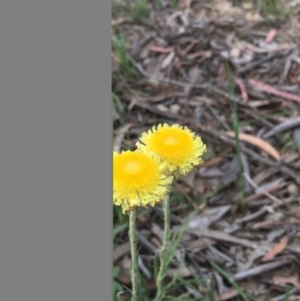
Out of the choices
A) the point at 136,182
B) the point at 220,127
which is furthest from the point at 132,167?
the point at 220,127

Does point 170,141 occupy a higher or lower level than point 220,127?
higher

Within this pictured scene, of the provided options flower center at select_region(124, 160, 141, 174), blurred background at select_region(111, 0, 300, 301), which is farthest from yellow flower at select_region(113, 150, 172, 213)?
blurred background at select_region(111, 0, 300, 301)

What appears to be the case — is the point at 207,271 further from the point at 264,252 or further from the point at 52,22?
the point at 52,22

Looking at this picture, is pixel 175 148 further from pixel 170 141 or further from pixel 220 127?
pixel 220 127

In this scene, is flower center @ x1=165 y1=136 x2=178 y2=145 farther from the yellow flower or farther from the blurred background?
the blurred background

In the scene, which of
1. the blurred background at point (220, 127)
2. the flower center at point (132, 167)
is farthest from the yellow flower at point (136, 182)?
the blurred background at point (220, 127)

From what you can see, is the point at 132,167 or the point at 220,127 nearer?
the point at 132,167
